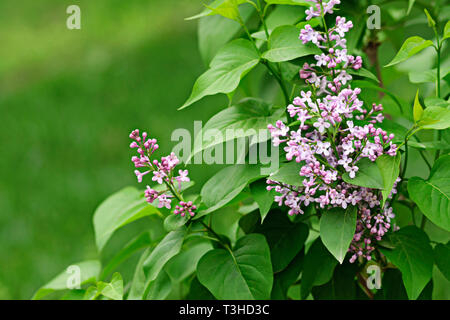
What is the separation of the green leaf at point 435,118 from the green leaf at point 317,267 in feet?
1.16


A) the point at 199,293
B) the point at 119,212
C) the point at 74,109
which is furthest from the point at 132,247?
the point at 74,109

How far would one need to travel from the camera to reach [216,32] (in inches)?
64.3

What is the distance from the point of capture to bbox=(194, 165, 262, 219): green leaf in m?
1.19

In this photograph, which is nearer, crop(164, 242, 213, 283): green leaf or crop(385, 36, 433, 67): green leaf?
crop(385, 36, 433, 67): green leaf

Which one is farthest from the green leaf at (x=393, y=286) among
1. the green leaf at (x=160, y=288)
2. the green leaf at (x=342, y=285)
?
the green leaf at (x=160, y=288)

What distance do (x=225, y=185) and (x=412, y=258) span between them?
39 centimetres

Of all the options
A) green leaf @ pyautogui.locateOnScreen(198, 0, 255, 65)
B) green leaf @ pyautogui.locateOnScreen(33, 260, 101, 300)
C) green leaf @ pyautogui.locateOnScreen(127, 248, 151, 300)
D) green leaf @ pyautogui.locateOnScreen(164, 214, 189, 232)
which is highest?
green leaf @ pyautogui.locateOnScreen(198, 0, 255, 65)

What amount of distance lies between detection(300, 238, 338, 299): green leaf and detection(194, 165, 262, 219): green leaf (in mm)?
250

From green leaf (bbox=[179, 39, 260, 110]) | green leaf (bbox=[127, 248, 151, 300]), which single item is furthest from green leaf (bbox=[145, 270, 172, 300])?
green leaf (bbox=[179, 39, 260, 110])

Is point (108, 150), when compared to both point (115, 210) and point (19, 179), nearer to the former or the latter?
point (19, 179)

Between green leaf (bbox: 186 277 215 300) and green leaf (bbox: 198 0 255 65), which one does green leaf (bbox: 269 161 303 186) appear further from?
green leaf (bbox: 198 0 255 65)

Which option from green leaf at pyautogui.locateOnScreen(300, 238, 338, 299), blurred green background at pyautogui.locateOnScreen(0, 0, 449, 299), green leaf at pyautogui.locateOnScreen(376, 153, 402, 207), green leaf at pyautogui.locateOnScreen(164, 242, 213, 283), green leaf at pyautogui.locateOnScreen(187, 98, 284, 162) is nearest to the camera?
green leaf at pyautogui.locateOnScreen(376, 153, 402, 207)

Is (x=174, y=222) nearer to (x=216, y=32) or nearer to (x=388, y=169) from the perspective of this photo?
(x=388, y=169)

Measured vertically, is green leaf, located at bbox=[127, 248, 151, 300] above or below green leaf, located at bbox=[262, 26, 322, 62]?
below
